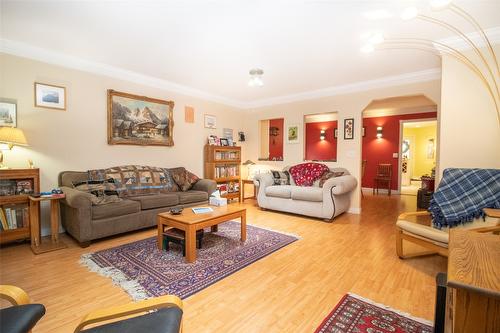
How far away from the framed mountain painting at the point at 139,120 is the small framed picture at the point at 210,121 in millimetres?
880

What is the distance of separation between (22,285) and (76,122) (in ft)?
7.40

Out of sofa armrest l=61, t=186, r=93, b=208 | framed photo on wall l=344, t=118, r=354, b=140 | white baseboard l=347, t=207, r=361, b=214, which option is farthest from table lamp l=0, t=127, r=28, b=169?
white baseboard l=347, t=207, r=361, b=214

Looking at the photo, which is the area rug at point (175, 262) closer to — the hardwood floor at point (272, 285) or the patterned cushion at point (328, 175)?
the hardwood floor at point (272, 285)

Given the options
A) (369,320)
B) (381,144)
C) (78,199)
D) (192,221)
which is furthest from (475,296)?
(381,144)

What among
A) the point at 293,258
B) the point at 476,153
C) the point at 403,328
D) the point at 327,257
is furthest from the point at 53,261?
the point at 476,153

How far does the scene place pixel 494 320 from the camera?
→ 0.61m

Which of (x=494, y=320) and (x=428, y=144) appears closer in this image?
(x=494, y=320)

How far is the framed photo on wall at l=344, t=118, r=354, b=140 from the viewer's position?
452 cm

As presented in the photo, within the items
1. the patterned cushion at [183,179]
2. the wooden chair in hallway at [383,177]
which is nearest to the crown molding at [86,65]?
the patterned cushion at [183,179]

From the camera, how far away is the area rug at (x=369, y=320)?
148 centimetres

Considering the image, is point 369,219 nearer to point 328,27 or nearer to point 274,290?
point 274,290

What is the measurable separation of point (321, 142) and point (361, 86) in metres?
Result: 3.27

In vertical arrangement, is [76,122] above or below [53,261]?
above

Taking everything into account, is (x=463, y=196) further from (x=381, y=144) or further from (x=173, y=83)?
(x=381, y=144)
